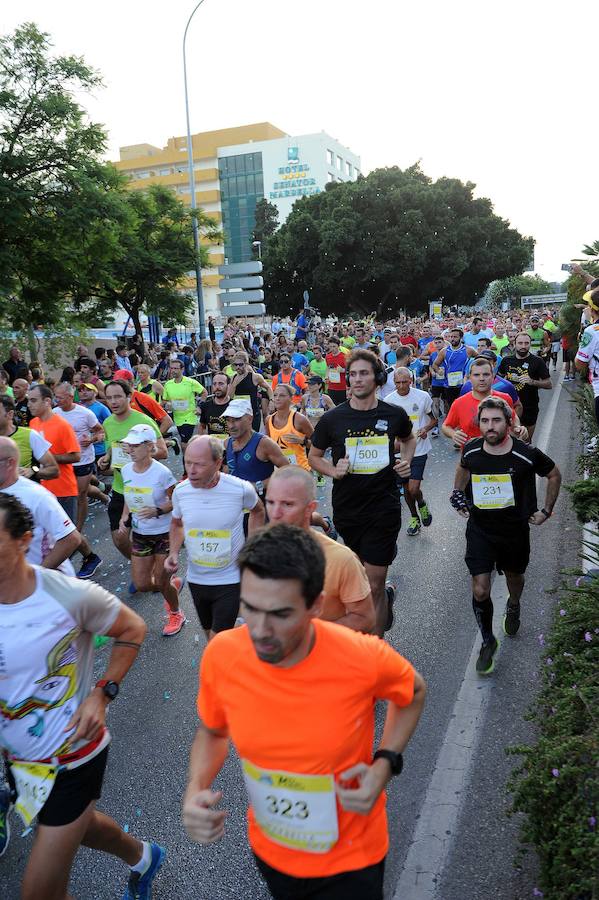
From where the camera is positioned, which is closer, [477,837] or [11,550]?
[11,550]

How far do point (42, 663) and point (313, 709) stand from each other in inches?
44.5

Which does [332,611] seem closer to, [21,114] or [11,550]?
[11,550]

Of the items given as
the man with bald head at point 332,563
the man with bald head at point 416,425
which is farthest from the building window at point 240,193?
the man with bald head at point 332,563

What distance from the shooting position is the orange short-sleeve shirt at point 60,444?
6.91 meters

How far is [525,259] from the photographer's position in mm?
52438

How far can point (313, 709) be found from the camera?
77.7 inches

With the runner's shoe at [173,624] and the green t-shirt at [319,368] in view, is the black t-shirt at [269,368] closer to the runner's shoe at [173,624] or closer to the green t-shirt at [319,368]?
the green t-shirt at [319,368]

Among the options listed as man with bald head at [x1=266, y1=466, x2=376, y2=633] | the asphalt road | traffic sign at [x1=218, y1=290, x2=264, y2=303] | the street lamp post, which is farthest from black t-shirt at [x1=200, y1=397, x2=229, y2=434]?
the street lamp post

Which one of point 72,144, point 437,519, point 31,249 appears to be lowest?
point 437,519

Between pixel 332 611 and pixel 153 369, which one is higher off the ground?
pixel 332 611

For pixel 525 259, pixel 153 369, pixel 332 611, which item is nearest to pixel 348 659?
pixel 332 611

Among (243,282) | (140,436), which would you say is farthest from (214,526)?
(243,282)

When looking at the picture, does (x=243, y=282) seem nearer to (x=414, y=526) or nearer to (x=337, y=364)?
(x=337, y=364)

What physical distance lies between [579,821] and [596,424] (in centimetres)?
608
